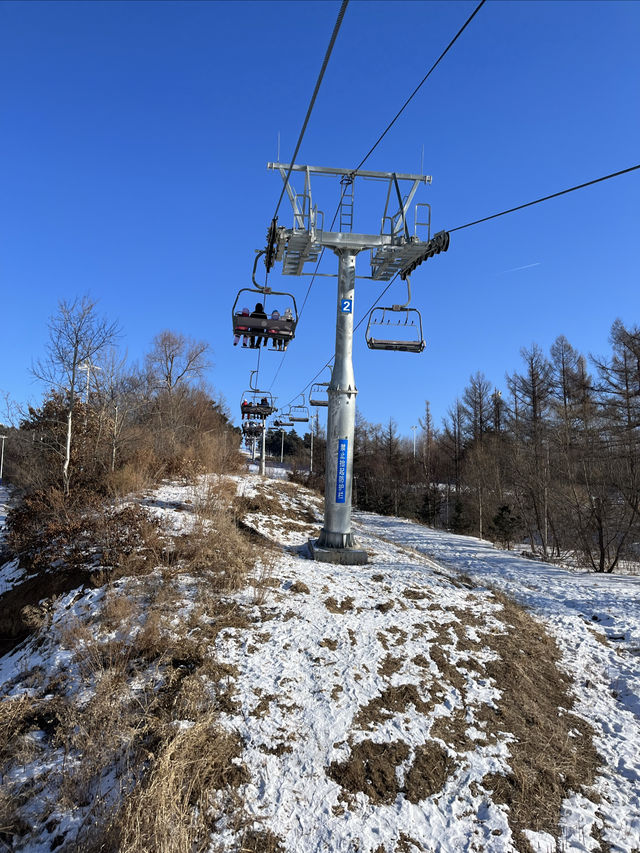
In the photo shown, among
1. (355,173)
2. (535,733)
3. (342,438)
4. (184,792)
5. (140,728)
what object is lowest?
(535,733)

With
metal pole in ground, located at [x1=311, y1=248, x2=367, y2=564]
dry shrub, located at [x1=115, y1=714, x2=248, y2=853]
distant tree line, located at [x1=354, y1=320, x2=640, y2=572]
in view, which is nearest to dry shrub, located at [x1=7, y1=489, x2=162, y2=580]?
metal pole in ground, located at [x1=311, y1=248, x2=367, y2=564]

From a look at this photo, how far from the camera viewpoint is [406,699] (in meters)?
4.91

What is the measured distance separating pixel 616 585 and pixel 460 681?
8364 mm

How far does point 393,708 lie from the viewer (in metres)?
4.75

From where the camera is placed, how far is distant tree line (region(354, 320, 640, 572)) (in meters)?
19.8

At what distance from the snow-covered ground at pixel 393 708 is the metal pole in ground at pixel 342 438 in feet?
2.19

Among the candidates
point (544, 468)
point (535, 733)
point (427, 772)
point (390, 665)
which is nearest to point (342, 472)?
point (390, 665)

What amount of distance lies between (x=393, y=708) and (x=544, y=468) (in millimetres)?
24424

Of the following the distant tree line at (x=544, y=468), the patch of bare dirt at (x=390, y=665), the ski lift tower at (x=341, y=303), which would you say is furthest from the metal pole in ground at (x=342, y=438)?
the distant tree line at (x=544, y=468)

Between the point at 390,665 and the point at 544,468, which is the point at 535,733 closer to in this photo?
the point at 390,665

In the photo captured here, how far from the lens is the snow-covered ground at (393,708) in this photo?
349 centimetres

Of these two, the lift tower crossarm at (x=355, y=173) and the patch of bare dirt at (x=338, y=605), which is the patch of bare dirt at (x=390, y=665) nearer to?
the patch of bare dirt at (x=338, y=605)

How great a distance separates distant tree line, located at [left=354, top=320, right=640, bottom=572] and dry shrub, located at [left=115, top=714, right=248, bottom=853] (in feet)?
58.5

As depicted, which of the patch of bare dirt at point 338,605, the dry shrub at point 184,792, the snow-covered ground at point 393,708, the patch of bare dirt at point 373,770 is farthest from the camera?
the patch of bare dirt at point 338,605
